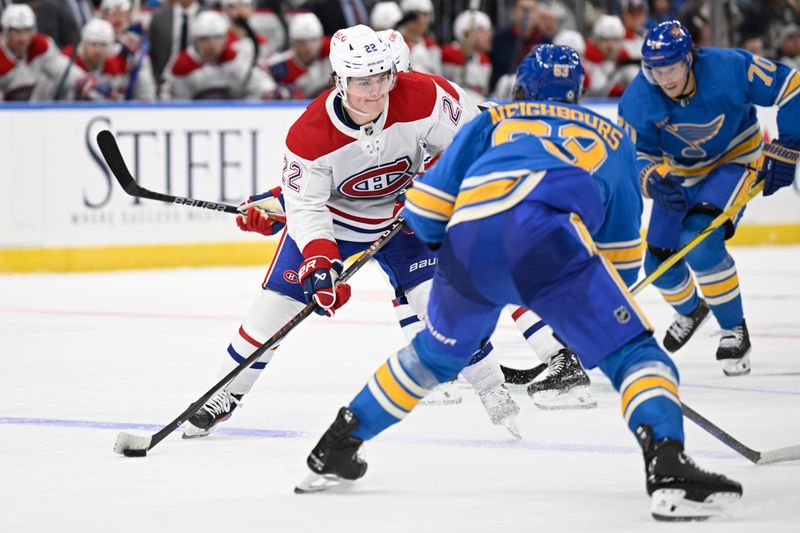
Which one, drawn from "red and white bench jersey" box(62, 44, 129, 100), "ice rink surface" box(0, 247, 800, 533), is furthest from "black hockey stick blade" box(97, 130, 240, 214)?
"red and white bench jersey" box(62, 44, 129, 100)

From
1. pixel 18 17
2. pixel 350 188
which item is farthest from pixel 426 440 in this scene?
pixel 18 17

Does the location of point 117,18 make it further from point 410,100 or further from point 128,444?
point 128,444

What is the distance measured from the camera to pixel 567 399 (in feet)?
15.2

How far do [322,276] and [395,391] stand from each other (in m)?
0.68

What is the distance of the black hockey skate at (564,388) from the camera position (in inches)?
182

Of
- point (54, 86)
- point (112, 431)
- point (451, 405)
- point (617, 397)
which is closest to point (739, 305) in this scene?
point (617, 397)

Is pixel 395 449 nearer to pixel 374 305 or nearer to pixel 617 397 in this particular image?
pixel 617 397

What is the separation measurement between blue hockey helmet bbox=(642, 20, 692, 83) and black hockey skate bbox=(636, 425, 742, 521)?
2.35 meters

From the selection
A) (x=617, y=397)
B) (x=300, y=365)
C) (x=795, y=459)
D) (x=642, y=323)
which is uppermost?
(x=642, y=323)

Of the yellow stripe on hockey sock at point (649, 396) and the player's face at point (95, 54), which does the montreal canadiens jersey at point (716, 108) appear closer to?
the yellow stripe on hockey sock at point (649, 396)

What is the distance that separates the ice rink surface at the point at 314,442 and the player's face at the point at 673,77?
3.36ft

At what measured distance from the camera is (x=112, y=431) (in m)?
4.27

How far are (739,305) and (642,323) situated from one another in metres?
2.48

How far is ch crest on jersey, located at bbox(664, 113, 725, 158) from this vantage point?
17.5ft
